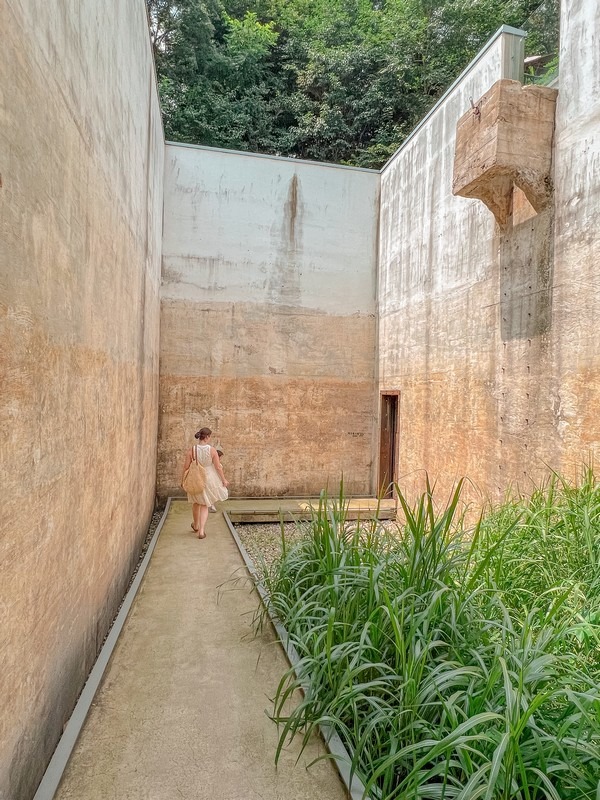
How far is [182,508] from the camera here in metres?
6.72

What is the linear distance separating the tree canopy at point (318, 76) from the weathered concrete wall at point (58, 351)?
10.2 m

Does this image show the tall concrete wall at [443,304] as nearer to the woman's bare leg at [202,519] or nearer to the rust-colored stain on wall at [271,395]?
the rust-colored stain on wall at [271,395]

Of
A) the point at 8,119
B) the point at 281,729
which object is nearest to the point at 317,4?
the point at 8,119

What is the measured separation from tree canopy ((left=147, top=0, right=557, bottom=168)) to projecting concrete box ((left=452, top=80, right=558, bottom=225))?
9.27m

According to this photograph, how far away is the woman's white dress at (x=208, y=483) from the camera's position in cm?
505

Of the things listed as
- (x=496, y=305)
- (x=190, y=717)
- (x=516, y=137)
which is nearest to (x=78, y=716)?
(x=190, y=717)

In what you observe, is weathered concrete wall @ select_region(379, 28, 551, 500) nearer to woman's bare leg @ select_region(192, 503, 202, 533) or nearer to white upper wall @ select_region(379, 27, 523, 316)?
white upper wall @ select_region(379, 27, 523, 316)

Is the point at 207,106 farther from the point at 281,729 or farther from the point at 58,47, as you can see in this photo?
the point at 281,729

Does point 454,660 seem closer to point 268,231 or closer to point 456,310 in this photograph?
point 456,310

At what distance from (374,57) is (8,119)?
1480 centimetres

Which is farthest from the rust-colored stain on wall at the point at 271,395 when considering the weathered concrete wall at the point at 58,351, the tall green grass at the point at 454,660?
the tall green grass at the point at 454,660

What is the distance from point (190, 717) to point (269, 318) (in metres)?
6.22

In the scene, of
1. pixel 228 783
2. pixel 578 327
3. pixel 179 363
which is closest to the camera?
pixel 228 783

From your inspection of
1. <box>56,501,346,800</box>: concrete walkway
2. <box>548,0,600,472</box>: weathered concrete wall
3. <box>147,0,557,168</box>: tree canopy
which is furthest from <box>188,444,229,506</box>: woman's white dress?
<box>147,0,557,168</box>: tree canopy
